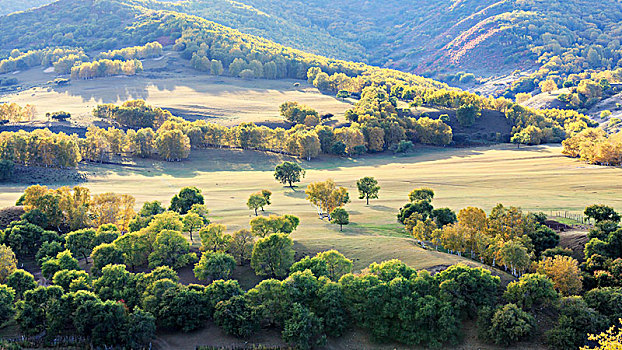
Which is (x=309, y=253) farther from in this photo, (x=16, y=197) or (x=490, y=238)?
(x=16, y=197)

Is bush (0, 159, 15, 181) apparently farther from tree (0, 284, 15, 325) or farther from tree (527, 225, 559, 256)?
tree (527, 225, 559, 256)

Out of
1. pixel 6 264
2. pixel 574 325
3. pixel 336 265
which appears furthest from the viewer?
pixel 6 264

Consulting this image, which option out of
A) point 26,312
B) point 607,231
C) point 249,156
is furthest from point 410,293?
point 249,156

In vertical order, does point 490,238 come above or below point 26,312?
above

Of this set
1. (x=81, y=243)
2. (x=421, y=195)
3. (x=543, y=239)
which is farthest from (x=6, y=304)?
(x=543, y=239)

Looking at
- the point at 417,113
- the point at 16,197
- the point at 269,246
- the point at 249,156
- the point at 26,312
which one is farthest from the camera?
the point at 417,113

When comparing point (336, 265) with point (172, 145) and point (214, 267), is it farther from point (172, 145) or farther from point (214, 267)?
point (172, 145)
